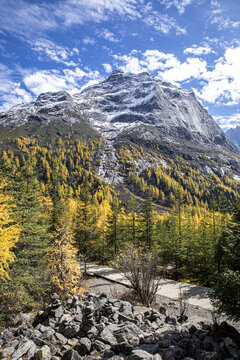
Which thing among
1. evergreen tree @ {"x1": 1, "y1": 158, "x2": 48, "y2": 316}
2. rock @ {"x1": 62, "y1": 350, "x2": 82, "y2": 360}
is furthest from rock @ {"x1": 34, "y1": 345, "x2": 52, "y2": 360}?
evergreen tree @ {"x1": 1, "y1": 158, "x2": 48, "y2": 316}

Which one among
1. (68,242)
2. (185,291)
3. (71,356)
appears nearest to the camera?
(71,356)

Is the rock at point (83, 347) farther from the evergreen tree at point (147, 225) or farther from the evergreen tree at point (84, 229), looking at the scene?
the evergreen tree at point (147, 225)

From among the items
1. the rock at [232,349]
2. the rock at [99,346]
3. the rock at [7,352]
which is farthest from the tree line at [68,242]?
the rock at [99,346]

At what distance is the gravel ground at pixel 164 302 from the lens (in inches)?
383

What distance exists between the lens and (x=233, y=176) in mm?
185250

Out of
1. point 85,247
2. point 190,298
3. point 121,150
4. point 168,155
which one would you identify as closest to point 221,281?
point 190,298

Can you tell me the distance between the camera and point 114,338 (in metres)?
6.34

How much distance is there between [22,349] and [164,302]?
1020 centimetres

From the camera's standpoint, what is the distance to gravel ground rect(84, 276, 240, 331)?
9.72m

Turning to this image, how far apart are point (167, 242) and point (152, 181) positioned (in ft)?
436

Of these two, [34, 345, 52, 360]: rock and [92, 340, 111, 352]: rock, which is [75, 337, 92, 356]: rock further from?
[34, 345, 52, 360]: rock

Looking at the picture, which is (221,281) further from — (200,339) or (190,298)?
(190,298)

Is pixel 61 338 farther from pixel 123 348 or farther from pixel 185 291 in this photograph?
pixel 185 291

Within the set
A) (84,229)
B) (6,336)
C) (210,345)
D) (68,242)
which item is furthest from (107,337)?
(84,229)
